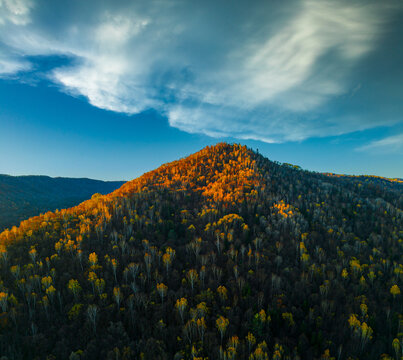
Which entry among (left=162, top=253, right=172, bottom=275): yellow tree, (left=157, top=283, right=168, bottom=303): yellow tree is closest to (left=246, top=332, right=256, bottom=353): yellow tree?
(left=157, top=283, right=168, bottom=303): yellow tree

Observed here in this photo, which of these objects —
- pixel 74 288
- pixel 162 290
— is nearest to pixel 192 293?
pixel 162 290

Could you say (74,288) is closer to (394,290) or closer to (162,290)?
(162,290)

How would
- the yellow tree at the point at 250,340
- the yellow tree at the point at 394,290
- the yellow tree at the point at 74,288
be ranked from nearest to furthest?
the yellow tree at the point at 250,340 → the yellow tree at the point at 74,288 → the yellow tree at the point at 394,290

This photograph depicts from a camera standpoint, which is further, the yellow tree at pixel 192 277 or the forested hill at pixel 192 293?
the yellow tree at pixel 192 277

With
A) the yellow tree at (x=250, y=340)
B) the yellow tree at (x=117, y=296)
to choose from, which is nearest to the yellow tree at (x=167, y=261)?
the yellow tree at (x=117, y=296)

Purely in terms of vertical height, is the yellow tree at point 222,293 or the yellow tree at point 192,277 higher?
the yellow tree at point 192,277

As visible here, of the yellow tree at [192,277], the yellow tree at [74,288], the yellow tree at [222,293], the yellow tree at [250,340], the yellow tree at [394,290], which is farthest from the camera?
the yellow tree at [394,290]

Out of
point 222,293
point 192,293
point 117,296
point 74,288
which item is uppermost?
point 117,296

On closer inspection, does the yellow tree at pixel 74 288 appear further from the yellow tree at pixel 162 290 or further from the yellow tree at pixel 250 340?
the yellow tree at pixel 250 340

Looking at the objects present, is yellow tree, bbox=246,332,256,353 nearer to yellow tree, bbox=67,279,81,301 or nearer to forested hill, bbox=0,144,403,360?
forested hill, bbox=0,144,403,360
